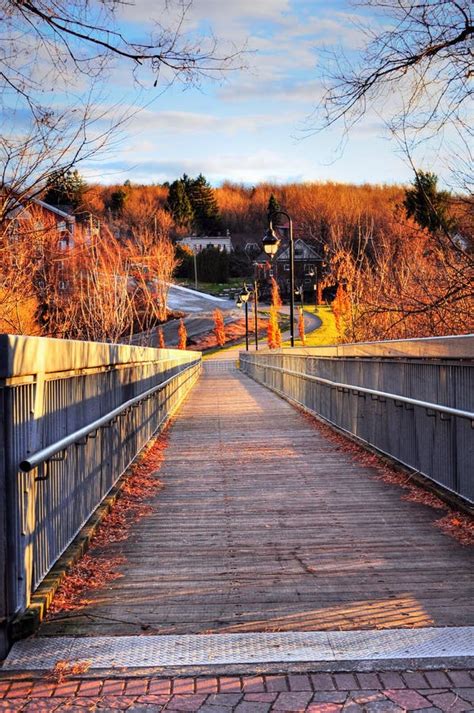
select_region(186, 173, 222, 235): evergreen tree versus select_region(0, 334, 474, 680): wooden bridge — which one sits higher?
select_region(186, 173, 222, 235): evergreen tree

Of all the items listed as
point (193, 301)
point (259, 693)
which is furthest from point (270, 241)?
point (193, 301)

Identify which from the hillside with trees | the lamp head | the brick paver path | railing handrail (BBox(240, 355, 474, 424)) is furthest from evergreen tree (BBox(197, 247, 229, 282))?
the brick paver path

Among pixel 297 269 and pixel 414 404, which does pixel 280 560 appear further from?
pixel 297 269

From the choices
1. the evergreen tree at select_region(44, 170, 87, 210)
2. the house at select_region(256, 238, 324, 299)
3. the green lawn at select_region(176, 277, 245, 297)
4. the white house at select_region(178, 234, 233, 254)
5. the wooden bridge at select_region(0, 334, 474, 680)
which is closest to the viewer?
the wooden bridge at select_region(0, 334, 474, 680)

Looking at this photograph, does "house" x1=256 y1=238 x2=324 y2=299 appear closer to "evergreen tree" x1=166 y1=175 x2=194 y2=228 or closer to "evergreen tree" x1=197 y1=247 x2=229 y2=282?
"evergreen tree" x1=197 y1=247 x2=229 y2=282

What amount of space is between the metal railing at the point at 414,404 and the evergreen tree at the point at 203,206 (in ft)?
495

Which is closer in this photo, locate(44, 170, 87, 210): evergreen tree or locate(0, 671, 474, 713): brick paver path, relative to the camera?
locate(0, 671, 474, 713): brick paver path

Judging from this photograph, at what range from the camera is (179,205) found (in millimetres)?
150750

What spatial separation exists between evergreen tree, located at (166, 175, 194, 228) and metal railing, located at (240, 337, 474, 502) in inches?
5468

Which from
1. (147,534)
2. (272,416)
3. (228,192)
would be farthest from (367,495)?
(228,192)

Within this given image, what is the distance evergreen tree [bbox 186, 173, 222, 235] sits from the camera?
16112 cm

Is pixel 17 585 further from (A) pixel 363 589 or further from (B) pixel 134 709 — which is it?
(A) pixel 363 589

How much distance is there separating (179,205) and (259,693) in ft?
496

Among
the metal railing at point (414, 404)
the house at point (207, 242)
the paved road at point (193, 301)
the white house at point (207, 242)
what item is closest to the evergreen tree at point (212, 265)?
the white house at point (207, 242)
